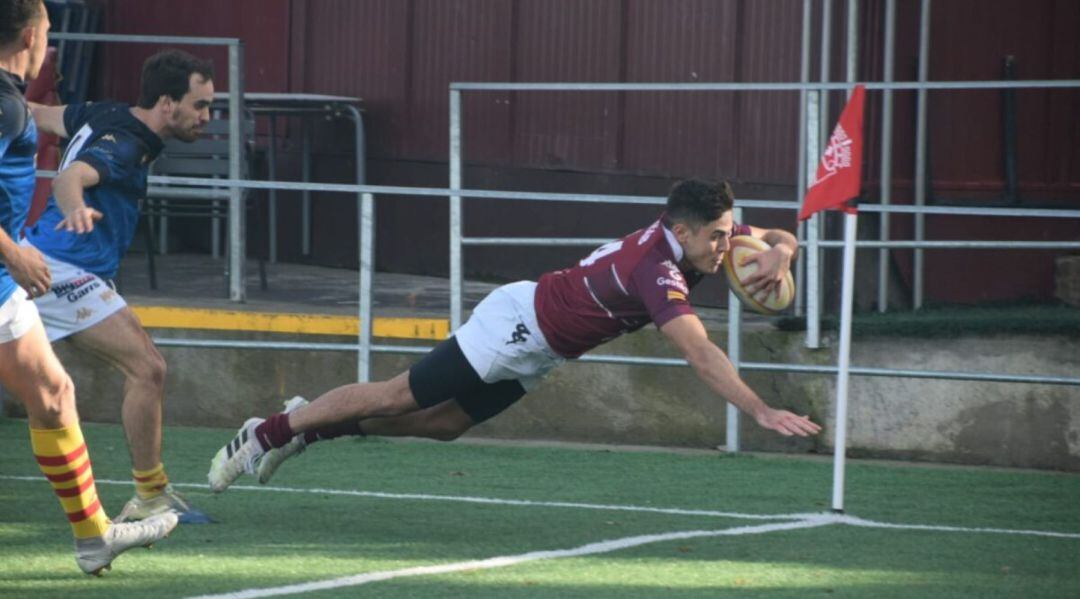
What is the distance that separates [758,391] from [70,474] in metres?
5.25

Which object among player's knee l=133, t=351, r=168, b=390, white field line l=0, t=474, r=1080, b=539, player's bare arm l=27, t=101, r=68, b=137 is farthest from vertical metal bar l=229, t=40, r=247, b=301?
player's knee l=133, t=351, r=168, b=390

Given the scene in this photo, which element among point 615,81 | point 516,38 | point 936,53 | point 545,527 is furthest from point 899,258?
point 545,527

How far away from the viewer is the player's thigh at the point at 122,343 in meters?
8.15

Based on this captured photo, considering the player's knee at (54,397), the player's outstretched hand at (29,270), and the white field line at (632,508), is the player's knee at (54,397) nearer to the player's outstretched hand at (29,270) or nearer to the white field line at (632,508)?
the player's outstretched hand at (29,270)

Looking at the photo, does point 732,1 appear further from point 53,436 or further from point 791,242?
point 53,436

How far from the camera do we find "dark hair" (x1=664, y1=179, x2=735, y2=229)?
7840 millimetres

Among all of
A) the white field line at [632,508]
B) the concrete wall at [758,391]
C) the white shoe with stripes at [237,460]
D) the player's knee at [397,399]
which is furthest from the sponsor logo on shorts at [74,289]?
the concrete wall at [758,391]

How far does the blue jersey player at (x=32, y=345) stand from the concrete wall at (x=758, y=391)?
188 inches

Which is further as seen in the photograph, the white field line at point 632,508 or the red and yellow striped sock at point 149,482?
the white field line at point 632,508

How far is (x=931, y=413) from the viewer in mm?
10961

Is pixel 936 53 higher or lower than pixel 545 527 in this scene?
higher

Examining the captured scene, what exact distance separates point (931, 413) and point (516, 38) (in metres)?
4.63

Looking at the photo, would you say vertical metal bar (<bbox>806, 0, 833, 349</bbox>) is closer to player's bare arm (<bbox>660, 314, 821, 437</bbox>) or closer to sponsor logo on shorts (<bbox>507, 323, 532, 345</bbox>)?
sponsor logo on shorts (<bbox>507, 323, 532, 345</bbox>)

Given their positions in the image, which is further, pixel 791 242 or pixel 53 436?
pixel 791 242
